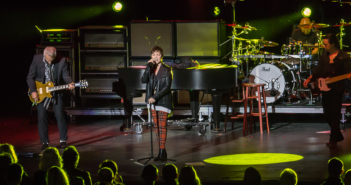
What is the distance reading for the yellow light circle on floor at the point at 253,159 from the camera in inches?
195

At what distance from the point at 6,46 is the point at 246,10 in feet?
20.5

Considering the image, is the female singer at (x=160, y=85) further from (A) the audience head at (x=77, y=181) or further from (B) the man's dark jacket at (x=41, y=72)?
(A) the audience head at (x=77, y=181)

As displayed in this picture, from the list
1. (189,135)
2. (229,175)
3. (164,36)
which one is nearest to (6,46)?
(164,36)

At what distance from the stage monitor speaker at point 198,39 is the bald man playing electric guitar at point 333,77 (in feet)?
11.6

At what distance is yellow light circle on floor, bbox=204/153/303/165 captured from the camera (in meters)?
4.95

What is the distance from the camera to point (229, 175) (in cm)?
433

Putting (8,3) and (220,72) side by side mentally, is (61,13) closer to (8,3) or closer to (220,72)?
(8,3)

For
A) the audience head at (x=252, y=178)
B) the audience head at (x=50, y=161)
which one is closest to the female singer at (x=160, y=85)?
the audience head at (x=50, y=161)

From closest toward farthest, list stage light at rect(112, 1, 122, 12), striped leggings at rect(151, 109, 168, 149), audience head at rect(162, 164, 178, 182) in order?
audience head at rect(162, 164, 178, 182) → striped leggings at rect(151, 109, 168, 149) → stage light at rect(112, 1, 122, 12)

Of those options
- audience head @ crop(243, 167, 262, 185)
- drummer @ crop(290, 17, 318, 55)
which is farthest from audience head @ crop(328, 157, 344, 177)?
drummer @ crop(290, 17, 318, 55)

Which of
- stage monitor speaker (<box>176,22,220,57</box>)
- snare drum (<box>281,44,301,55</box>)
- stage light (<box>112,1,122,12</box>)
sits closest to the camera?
stage monitor speaker (<box>176,22,220,57</box>)

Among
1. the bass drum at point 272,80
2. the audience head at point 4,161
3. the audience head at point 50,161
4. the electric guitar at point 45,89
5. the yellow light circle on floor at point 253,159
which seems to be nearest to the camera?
the audience head at point 4,161

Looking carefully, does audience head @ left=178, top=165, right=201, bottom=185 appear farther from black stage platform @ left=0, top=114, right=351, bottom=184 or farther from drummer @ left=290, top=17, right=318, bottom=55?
drummer @ left=290, top=17, right=318, bottom=55

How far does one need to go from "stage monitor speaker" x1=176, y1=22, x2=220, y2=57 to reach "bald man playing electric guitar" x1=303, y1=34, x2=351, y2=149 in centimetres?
352
